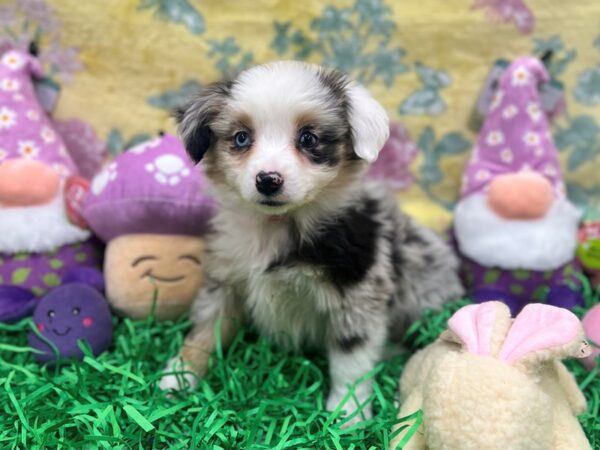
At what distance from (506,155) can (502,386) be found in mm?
1788

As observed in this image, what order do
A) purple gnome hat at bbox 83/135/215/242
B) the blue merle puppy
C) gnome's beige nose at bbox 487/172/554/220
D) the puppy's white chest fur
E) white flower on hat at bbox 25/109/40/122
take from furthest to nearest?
white flower on hat at bbox 25/109/40/122 → gnome's beige nose at bbox 487/172/554/220 → purple gnome hat at bbox 83/135/215/242 → the puppy's white chest fur → the blue merle puppy

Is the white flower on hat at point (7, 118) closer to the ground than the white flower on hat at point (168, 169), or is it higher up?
higher up

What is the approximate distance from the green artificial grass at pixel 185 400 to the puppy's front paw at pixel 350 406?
45mm

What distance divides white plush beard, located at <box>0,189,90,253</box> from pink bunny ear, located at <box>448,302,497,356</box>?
2.11m

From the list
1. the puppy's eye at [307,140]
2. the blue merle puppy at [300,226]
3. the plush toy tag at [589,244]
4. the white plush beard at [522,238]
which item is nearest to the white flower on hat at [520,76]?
the white plush beard at [522,238]

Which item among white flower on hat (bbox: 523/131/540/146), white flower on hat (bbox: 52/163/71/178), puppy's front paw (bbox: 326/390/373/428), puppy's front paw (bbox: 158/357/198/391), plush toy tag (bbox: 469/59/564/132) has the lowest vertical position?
puppy's front paw (bbox: 158/357/198/391)

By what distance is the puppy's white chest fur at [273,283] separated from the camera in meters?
2.54

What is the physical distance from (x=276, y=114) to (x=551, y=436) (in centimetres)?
146

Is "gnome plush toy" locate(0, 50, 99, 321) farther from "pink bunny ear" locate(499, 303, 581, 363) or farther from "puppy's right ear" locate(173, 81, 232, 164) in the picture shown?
"pink bunny ear" locate(499, 303, 581, 363)

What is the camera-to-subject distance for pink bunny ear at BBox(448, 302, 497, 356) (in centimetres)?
199

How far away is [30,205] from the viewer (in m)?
3.10

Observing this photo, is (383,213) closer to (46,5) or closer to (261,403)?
(261,403)

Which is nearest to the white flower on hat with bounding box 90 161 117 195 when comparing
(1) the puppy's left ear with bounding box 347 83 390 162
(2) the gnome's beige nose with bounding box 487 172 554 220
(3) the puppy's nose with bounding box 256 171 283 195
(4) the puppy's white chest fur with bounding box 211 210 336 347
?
(4) the puppy's white chest fur with bounding box 211 210 336 347

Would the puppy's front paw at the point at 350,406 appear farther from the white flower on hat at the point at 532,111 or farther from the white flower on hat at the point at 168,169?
the white flower on hat at the point at 532,111
